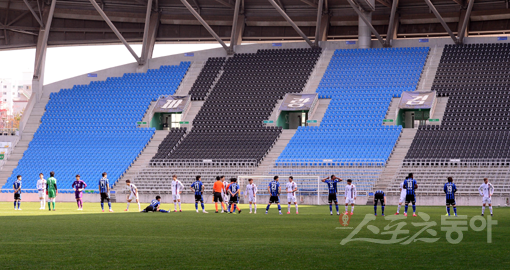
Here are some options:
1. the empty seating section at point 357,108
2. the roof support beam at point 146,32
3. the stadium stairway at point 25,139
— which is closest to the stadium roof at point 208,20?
the roof support beam at point 146,32

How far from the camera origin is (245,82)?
53.6 metres

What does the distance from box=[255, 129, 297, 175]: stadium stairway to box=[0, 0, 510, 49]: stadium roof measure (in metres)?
12.8

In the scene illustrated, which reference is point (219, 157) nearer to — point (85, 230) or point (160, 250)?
point (85, 230)

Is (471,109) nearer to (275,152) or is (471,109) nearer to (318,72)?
(318,72)

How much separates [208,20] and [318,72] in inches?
471

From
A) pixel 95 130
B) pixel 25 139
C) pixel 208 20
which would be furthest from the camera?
pixel 208 20

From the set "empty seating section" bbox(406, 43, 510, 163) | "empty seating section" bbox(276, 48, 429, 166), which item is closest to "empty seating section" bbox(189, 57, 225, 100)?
"empty seating section" bbox(276, 48, 429, 166)

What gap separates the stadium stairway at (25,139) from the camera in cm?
4816

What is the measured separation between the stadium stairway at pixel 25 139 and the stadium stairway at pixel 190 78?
38.1ft

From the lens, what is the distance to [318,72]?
5356 cm

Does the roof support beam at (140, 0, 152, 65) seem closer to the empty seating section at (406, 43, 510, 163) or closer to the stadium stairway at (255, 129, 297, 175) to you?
the stadium stairway at (255, 129, 297, 175)

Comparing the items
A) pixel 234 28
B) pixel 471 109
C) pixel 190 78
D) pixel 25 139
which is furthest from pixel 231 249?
pixel 190 78

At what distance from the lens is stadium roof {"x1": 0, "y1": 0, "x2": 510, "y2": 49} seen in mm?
55747

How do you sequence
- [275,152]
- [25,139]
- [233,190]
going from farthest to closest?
[25,139] → [275,152] → [233,190]
